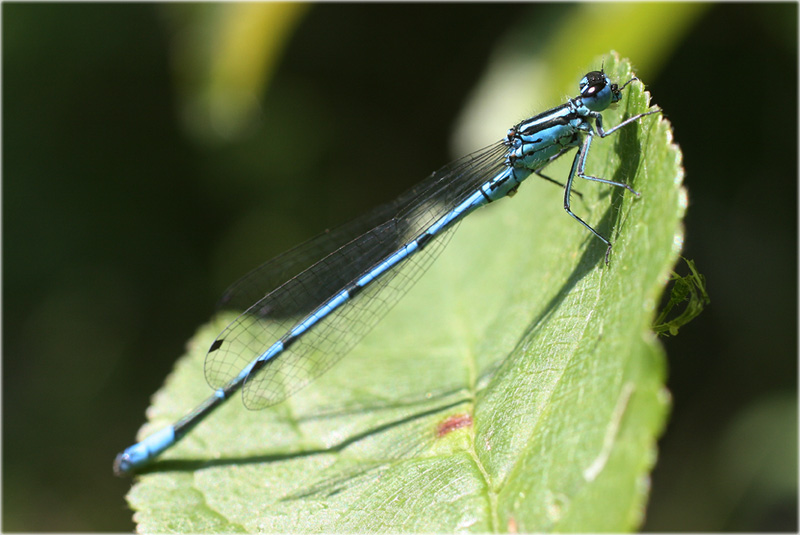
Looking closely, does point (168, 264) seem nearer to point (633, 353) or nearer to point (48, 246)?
point (48, 246)

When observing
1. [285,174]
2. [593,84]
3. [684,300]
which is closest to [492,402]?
[684,300]

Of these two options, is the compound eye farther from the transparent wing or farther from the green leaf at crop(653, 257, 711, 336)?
the green leaf at crop(653, 257, 711, 336)

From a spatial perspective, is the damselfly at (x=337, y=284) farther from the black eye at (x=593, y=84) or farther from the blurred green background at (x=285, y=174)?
the blurred green background at (x=285, y=174)

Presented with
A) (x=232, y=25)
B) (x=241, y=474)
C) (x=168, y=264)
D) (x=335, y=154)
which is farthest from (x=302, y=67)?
(x=241, y=474)

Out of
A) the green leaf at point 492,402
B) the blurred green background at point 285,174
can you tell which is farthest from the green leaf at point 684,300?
the blurred green background at point 285,174

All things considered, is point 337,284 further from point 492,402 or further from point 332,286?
point 492,402

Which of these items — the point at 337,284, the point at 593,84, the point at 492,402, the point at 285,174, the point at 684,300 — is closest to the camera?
the point at 684,300
